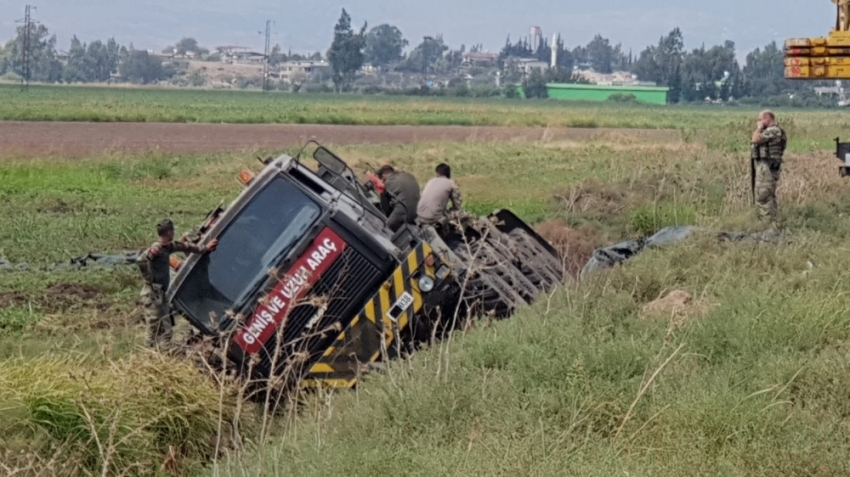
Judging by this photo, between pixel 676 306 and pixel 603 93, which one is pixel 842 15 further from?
pixel 603 93

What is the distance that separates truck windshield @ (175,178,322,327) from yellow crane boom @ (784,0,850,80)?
29.0 feet

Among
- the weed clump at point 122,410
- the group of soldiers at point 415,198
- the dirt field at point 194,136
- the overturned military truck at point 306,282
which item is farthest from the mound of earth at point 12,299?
the dirt field at point 194,136

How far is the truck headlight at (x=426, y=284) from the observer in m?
9.73

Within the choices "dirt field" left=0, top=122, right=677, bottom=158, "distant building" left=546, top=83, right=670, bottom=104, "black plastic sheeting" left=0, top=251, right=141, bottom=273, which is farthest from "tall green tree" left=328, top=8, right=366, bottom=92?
"black plastic sheeting" left=0, top=251, right=141, bottom=273

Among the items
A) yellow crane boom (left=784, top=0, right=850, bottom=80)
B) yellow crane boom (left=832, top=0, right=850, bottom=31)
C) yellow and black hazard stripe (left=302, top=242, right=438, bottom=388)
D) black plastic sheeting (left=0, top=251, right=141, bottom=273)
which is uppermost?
yellow crane boom (left=832, top=0, right=850, bottom=31)

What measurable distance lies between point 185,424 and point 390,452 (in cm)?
280

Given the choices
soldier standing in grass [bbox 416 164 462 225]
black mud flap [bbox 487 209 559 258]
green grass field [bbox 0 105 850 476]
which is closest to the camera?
green grass field [bbox 0 105 850 476]

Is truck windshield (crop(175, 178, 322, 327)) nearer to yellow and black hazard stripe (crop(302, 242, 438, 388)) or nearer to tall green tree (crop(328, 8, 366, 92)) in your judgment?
yellow and black hazard stripe (crop(302, 242, 438, 388))

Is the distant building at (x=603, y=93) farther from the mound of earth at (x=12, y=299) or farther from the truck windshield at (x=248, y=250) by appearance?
the truck windshield at (x=248, y=250)

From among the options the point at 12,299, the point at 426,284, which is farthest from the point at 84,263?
the point at 426,284

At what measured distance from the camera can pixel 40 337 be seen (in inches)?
455

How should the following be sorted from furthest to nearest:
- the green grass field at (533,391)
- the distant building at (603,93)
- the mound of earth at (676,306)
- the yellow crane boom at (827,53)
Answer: the distant building at (603,93) < the yellow crane boom at (827,53) < the mound of earth at (676,306) < the green grass field at (533,391)

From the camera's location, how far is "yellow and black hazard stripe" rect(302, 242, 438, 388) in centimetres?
945

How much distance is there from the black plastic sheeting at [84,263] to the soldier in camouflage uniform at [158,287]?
5640mm
